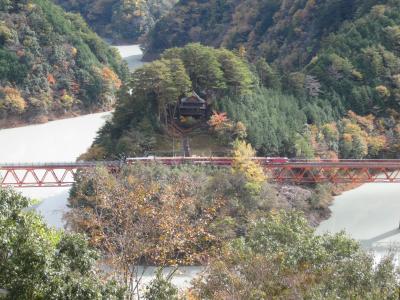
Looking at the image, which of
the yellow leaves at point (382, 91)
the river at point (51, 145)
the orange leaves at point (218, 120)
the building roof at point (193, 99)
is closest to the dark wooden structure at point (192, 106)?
the building roof at point (193, 99)

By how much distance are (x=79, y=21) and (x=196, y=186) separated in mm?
45695

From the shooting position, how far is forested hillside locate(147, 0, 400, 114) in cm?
4059

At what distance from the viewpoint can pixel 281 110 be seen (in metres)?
36.2

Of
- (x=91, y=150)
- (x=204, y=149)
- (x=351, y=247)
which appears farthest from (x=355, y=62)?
(x=351, y=247)

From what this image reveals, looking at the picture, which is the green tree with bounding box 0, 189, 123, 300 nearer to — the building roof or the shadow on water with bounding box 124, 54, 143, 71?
the building roof

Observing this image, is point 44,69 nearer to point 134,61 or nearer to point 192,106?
point 192,106

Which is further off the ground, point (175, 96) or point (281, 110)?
point (175, 96)

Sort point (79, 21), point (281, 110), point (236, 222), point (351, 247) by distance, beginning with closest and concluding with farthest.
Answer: point (351, 247), point (236, 222), point (281, 110), point (79, 21)

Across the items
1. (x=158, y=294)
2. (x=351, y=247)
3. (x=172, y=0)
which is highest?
(x=158, y=294)

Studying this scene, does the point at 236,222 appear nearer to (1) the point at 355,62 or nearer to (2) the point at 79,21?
(1) the point at 355,62

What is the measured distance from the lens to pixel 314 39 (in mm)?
54625

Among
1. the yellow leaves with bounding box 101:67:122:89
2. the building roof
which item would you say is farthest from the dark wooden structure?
the yellow leaves with bounding box 101:67:122:89

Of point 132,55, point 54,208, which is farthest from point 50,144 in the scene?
point 132,55

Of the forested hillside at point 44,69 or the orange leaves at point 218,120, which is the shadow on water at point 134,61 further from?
the orange leaves at point 218,120
